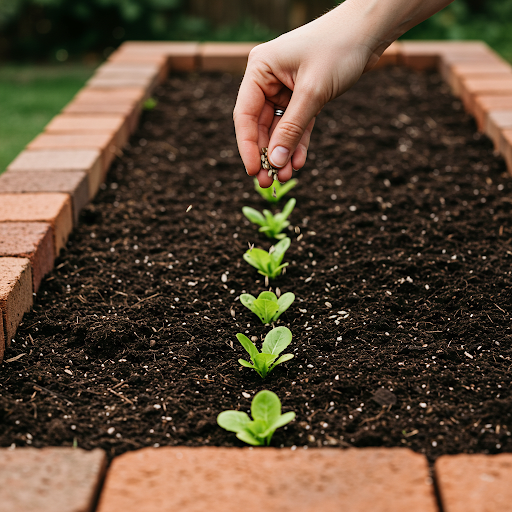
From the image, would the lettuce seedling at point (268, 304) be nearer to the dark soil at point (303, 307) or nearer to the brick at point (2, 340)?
the dark soil at point (303, 307)

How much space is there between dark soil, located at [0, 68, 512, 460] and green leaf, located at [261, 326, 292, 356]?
0.08 m

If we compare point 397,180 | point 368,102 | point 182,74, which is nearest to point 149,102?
point 182,74

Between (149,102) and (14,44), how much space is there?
347cm

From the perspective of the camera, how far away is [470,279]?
2.15 metres

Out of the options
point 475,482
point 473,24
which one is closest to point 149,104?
point 475,482

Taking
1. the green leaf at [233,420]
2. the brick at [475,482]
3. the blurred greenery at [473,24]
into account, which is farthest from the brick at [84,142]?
the blurred greenery at [473,24]

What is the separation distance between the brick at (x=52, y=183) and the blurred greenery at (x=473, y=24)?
5.18 metres

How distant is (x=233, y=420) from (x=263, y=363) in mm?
256

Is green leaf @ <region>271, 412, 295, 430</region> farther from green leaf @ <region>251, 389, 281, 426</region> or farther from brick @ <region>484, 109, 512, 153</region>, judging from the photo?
brick @ <region>484, 109, 512, 153</region>

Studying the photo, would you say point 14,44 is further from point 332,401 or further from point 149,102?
point 332,401

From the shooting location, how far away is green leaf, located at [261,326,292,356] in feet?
5.80

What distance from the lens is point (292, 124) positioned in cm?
186

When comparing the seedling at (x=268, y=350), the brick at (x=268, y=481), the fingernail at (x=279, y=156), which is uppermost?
the fingernail at (x=279, y=156)

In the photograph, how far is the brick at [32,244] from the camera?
2117 millimetres
